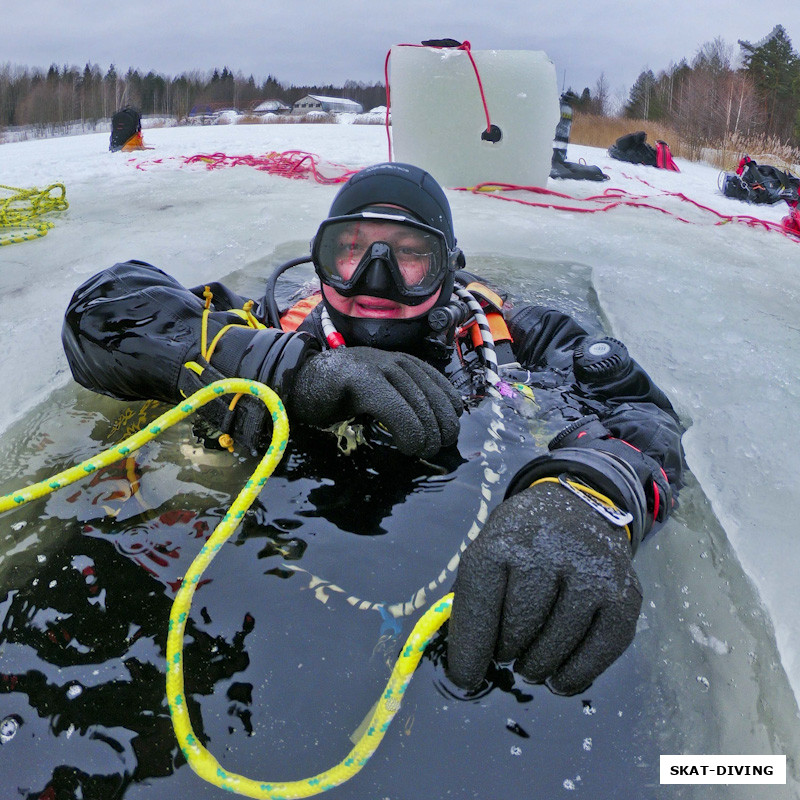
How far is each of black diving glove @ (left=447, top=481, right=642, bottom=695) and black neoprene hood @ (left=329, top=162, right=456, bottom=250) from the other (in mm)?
1190

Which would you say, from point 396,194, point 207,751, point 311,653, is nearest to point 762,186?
point 396,194

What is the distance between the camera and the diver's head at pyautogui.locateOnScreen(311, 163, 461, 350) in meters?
1.83

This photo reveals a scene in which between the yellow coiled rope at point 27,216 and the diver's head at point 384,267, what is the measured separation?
108 inches

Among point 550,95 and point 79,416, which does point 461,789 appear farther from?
point 550,95

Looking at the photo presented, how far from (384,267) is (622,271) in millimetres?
2295

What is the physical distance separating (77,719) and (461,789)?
691mm

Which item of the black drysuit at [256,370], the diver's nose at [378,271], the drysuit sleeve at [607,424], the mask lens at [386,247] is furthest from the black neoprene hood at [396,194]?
the drysuit sleeve at [607,424]

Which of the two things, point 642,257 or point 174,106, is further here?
point 174,106

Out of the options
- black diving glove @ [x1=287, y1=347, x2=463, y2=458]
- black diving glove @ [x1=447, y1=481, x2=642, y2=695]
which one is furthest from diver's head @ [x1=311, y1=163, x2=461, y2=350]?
black diving glove @ [x1=447, y1=481, x2=642, y2=695]

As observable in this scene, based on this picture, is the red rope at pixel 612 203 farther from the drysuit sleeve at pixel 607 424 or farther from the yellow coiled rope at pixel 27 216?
the yellow coiled rope at pixel 27 216

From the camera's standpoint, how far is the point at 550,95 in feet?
17.9

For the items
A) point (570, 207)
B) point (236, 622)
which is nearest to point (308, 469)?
point (236, 622)

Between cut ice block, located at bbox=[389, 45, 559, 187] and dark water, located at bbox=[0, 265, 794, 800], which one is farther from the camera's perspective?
cut ice block, located at bbox=[389, 45, 559, 187]

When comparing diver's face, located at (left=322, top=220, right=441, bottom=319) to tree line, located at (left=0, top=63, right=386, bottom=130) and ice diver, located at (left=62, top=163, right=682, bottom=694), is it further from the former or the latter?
tree line, located at (left=0, top=63, right=386, bottom=130)
